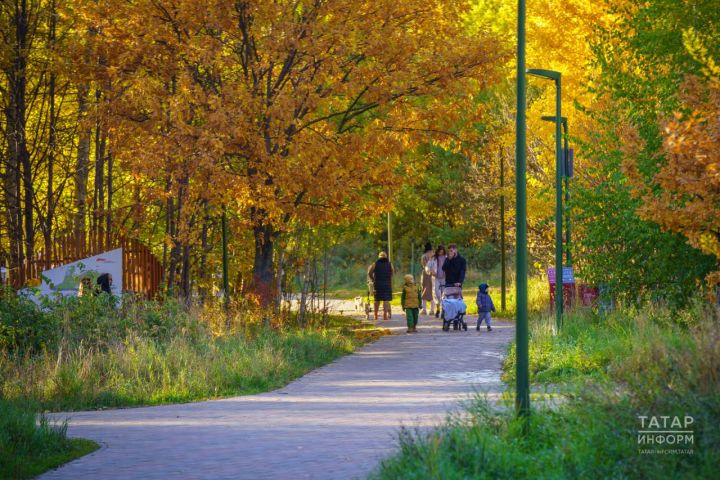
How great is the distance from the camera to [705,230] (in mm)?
17969

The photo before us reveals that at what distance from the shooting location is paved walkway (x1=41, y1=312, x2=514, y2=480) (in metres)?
11.0

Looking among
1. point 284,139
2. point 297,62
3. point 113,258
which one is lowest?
point 113,258

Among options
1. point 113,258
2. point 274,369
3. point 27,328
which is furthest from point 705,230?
point 113,258

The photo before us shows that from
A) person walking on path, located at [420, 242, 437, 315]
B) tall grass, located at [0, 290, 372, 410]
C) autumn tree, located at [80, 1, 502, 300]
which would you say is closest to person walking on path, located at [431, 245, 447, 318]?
person walking on path, located at [420, 242, 437, 315]

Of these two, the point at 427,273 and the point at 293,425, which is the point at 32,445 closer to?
the point at 293,425

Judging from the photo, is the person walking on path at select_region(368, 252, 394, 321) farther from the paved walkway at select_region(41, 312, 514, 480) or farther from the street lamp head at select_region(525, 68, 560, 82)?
the paved walkway at select_region(41, 312, 514, 480)

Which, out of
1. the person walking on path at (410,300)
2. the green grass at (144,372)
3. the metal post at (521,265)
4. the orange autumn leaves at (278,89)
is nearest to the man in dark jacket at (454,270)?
the person walking on path at (410,300)

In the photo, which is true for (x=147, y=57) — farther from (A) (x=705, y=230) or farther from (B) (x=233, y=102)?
(A) (x=705, y=230)

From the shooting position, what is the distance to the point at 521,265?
39.1 ft

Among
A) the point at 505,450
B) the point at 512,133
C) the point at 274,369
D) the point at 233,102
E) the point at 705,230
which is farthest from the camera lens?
the point at 512,133

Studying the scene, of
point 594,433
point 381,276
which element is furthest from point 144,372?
point 381,276

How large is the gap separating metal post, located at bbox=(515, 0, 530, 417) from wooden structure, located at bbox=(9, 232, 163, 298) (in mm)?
12658

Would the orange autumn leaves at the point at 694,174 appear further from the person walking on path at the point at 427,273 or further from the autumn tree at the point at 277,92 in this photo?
the person walking on path at the point at 427,273

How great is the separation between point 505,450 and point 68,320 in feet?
37.0
